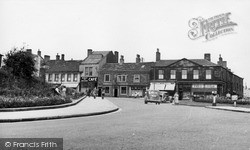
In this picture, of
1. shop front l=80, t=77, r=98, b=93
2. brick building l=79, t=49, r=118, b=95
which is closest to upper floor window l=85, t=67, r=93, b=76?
brick building l=79, t=49, r=118, b=95

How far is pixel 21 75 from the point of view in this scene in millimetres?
31766

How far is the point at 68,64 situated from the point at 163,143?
195 ft

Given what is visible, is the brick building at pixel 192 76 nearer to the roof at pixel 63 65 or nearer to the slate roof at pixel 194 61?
the slate roof at pixel 194 61

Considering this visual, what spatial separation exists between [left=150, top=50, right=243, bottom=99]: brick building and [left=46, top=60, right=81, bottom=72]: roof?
56.7 feet

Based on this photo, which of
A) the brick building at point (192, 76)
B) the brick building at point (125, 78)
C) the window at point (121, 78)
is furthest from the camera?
the window at point (121, 78)

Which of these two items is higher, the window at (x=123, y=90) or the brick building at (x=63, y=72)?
the brick building at (x=63, y=72)

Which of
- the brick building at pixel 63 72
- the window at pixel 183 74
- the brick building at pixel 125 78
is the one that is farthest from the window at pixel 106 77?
the window at pixel 183 74

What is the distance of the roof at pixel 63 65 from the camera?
6334 cm

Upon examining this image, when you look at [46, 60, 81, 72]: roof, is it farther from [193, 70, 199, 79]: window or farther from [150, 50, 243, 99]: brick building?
[193, 70, 199, 79]: window

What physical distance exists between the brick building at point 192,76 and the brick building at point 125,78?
78.7 inches

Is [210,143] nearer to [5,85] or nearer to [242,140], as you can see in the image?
[242,140]

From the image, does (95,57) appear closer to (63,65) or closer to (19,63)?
(63,65)

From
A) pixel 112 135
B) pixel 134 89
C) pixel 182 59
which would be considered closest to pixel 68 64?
pixel 134 89

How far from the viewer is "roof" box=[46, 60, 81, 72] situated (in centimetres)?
6334
